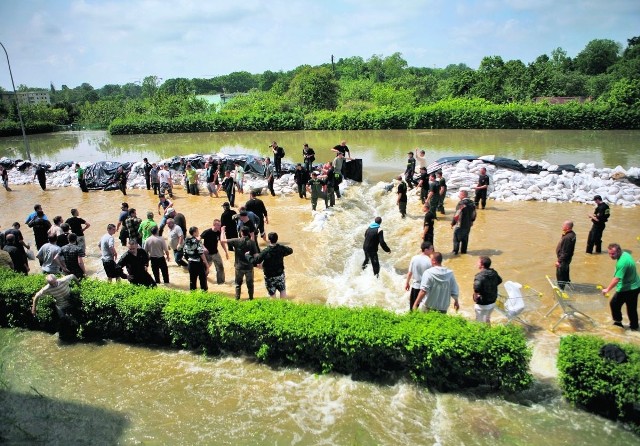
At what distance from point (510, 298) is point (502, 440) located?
98.7 inches

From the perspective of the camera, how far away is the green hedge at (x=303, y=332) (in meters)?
6.34

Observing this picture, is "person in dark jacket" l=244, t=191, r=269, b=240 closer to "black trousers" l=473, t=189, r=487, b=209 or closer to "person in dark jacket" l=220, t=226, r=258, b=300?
"person in dark jacket" l=220, t=226, r=258, b=300

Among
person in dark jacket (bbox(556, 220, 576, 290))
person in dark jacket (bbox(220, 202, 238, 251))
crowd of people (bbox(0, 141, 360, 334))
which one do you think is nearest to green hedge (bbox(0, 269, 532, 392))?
crowd of people (bbox(0, 141, 360, 334))

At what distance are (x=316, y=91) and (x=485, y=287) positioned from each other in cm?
4276

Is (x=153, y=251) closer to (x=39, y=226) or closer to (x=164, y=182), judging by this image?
(x=39, y=226)

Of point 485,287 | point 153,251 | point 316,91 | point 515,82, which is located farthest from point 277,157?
point 515,82

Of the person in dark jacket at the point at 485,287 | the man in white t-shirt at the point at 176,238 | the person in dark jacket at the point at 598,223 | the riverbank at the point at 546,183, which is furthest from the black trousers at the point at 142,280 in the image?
the person in dark jacket at the point at 598,223

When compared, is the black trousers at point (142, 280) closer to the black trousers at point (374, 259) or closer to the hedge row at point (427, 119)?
the black trousers at point (374, 259)

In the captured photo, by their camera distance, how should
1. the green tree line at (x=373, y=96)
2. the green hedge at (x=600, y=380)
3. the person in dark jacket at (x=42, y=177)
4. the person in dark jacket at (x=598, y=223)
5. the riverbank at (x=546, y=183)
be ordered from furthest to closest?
the green tree line at (x=373, y=96) → the person in dark jacket at (x=42, y=177) → the riverbank at (x=546, y=183) → the person in dark jacket at (x=598, y=223) → the green hedge at (x=600, y=380)

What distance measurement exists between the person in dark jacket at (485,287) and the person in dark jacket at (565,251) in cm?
202

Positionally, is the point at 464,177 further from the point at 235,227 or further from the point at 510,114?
the point at 510,114

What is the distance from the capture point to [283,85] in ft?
221

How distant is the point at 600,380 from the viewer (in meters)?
5.71

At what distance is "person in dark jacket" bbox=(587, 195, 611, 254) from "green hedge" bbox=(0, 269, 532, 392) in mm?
5510
